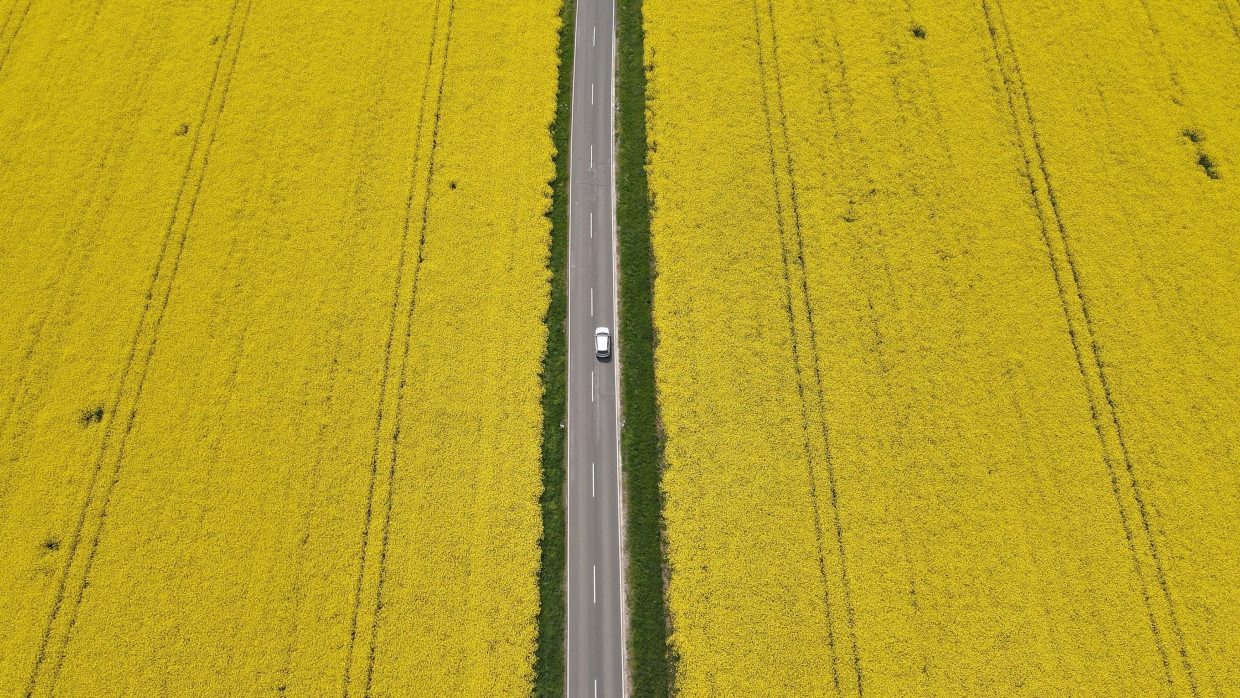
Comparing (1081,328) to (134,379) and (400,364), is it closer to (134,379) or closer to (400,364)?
(400,364)

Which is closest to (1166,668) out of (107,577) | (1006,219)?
(1006,219)

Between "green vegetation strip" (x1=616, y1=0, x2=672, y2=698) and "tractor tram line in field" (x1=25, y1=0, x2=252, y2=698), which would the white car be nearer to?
"green vegetation strip" (x1=616, y1=0, x2=672, y2=698)

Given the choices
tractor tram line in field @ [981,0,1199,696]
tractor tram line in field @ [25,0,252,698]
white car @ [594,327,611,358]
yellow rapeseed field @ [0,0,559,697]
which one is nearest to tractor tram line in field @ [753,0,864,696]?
white car @ [594,327,611,358]

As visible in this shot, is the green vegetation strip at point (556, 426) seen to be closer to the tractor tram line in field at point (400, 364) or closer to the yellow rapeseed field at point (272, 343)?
the yellow rapeseed field at point (272, 343)

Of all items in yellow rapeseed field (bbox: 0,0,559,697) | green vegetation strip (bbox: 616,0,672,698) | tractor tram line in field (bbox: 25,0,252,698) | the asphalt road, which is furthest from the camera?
the asphalt road

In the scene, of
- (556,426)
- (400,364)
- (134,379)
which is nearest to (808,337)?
(556,426)

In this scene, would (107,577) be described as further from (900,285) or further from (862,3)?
(862,3)
